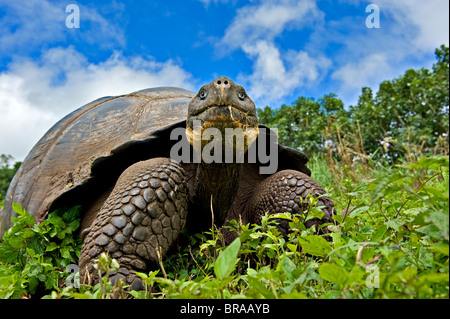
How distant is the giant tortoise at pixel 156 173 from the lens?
7.50 feet

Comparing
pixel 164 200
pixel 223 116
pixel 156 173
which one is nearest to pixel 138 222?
pixel 164 200

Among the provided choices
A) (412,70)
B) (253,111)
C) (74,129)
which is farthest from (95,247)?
(412,70)

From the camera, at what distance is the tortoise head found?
2.29 meters

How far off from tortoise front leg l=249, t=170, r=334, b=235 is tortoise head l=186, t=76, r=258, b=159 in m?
0.71

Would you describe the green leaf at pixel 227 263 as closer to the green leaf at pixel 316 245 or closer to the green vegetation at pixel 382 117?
the green leaf at pixel 316 245

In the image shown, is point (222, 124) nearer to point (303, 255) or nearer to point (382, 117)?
point (303, 255)

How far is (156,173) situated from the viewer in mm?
2488

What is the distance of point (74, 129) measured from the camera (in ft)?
A: 12.5

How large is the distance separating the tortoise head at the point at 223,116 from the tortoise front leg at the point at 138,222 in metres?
0.37

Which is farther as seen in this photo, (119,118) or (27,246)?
(119,118)

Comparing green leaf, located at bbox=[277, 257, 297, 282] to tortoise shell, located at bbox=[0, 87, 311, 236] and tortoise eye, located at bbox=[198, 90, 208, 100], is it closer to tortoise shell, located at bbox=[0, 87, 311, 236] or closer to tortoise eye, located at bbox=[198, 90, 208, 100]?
tortoise eye, located at bbox=[198, 90, 208, 100]
